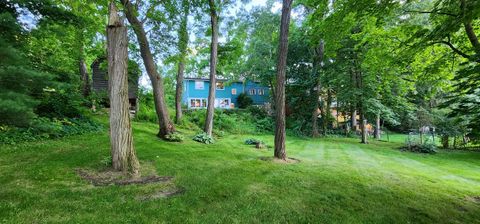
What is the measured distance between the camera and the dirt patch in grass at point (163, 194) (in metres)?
4.39

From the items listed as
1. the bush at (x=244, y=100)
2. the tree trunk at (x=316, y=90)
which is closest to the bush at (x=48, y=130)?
the tree trunk at (x=316, y=90)

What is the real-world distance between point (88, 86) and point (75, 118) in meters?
4.82

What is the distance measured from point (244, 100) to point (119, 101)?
1043 inches

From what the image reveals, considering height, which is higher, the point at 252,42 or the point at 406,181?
the point at 252,42

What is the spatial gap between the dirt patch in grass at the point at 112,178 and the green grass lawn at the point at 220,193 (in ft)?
0.65

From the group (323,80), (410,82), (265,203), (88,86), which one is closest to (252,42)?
(323,80)

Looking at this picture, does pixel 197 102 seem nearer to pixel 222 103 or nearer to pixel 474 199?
pixel 222 103

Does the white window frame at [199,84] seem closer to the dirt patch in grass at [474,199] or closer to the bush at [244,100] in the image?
the bush at [244,100]

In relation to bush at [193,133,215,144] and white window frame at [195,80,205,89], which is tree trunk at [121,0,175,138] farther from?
white window frame at [195,80,205,89]

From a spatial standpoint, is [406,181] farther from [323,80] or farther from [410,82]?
[323,80]

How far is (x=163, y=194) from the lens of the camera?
15.2 ft

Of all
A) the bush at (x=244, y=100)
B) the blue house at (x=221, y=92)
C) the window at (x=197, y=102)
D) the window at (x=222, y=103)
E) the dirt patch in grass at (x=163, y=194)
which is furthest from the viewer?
the window at (x=222, y=103)

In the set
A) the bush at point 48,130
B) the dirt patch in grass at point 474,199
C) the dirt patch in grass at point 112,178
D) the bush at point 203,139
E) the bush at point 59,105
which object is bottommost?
the dirt patch in grass at point 474,199

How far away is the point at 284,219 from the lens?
13.2 ft
